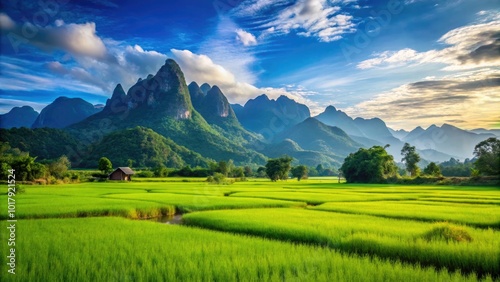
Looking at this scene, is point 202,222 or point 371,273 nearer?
point 371,273

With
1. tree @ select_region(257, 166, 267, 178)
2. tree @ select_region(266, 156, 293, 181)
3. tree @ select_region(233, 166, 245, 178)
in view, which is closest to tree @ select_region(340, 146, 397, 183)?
tree @ select_region(266, 156, 293, 181)

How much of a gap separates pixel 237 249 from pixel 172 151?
93.2 meters

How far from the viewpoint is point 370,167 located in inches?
2393

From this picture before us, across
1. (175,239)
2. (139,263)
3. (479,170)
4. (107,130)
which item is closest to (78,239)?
(175,239)

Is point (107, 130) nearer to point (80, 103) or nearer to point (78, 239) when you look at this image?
point (80, 103)

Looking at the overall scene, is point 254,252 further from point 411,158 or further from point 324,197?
point 411,158

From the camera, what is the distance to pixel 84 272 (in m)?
5.17

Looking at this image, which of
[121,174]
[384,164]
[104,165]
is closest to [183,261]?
[121,174]

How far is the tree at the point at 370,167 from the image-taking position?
60.5 m

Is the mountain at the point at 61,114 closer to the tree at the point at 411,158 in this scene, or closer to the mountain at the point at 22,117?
the mountain at the point at 22,117

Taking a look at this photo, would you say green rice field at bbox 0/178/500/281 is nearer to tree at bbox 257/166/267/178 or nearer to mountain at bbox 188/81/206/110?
tree at bbox 257/166/267/178

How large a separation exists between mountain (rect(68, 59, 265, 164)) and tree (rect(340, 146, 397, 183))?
63.6m

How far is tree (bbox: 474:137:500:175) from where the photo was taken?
45969mm

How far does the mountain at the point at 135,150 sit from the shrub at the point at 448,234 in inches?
3173
